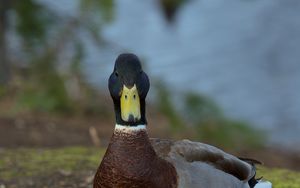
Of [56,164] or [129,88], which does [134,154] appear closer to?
[129,88]

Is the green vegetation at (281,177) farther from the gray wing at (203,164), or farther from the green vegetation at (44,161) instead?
the green vegetation at (44,161)

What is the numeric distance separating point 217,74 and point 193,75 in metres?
0.45

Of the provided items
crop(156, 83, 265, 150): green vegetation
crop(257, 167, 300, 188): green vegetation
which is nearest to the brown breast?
crop(257, 167, 300, 188): green vegetation

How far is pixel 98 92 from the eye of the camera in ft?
27.2

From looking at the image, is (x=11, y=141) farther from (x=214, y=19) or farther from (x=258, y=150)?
(x=214, y=19)

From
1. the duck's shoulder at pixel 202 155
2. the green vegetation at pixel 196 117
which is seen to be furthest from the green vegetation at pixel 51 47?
the duck's shoulder at pixel 202 155

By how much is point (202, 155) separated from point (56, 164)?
144 cm

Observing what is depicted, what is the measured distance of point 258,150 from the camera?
26.0 ft

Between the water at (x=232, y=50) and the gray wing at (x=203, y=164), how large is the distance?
21.0ft

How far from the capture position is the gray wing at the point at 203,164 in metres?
3.41

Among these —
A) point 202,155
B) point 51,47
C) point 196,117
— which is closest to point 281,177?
point 202,155

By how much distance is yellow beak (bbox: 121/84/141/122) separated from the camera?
3.16 m

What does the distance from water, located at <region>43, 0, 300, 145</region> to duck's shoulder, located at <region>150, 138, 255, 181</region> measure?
252 inches

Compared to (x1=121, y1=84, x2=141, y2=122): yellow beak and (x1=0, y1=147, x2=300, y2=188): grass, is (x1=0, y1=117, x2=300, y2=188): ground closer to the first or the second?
(x1=0, y1=147, x2=300, y2=188): grass
